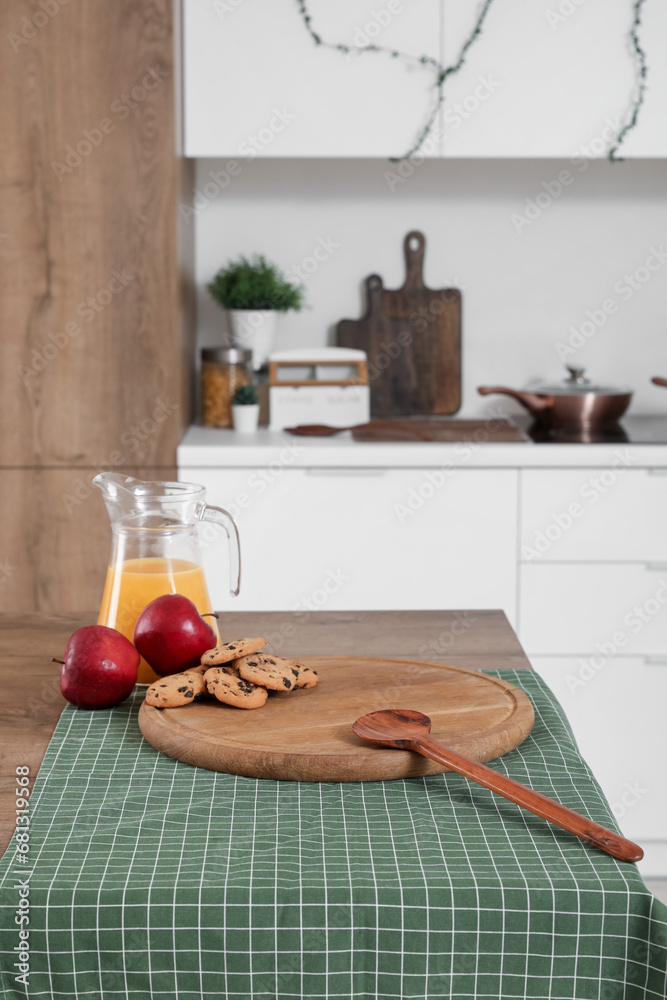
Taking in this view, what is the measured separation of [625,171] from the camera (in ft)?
8.76

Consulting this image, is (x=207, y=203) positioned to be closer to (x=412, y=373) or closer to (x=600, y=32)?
(x=412, y=373)

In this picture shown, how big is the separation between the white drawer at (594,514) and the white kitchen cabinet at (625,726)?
0.24 m

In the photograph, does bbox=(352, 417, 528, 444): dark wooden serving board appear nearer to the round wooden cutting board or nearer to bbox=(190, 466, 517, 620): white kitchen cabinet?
bbox=(190, 466, 517, 620): white kitchen cabinet

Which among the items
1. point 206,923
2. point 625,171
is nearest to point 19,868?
point 206,923

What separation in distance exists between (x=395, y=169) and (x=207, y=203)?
1.67ft

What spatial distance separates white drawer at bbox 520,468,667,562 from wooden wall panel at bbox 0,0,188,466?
2.65ft

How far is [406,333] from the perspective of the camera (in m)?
2.69

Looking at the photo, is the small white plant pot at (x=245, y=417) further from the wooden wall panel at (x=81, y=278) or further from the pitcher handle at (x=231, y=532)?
the pitcher handle at (x=231, y=532)

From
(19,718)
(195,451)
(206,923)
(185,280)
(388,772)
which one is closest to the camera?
(206,923)

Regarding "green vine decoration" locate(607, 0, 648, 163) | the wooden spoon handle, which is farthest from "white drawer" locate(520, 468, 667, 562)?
the wooden spoon handle

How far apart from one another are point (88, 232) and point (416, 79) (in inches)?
31.7

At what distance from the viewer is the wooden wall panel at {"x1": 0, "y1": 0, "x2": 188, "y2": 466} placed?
2.09m

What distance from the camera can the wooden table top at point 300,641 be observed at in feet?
2.84

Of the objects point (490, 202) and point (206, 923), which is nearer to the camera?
point (206, 923)
